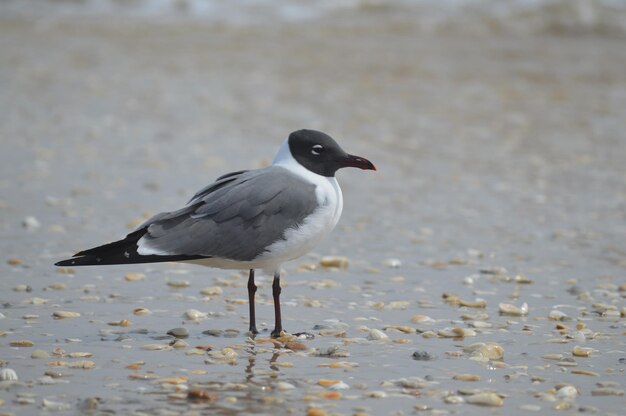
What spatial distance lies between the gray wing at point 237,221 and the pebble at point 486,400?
1365 millimetres

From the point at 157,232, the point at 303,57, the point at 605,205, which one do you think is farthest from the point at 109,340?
the point at 303,57

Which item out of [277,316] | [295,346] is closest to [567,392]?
[295,346]

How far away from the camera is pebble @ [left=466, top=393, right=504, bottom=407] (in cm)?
421

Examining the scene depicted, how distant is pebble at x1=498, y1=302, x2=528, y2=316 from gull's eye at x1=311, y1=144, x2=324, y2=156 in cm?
141

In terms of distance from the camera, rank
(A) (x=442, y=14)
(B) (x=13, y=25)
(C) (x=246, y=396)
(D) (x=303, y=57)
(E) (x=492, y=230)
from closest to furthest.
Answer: (C) (x=246, y=396) < (E) (x=492, y=230) < (D) (x=303, y=57) < (B) (x=13, y=25) < (A) (x=442, y=14)

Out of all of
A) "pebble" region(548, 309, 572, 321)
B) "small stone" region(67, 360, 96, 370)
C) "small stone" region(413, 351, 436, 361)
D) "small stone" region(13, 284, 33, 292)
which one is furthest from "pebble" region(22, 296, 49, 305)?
"pebble" region(548, 309, 572, 321)

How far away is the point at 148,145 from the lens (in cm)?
1077

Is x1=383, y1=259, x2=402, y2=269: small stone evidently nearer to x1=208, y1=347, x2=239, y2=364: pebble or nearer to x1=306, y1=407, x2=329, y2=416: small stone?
x1=208, y1=347, x2=239, y2=364: pebble

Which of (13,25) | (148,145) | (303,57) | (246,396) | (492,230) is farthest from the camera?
(13,25)

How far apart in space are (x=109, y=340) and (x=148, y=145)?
19.2 feet

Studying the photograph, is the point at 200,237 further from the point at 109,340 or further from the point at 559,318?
the point at 559,318

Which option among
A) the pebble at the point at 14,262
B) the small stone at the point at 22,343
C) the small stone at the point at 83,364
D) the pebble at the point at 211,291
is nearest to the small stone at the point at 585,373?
the small stone at the point at 83,364

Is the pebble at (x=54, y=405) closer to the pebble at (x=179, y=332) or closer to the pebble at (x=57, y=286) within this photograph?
the pebble at (x=179, y=332)

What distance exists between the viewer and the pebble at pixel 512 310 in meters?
5.84
